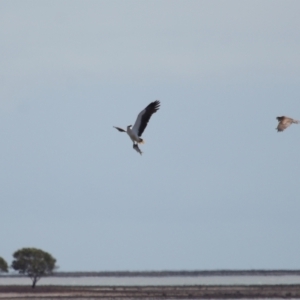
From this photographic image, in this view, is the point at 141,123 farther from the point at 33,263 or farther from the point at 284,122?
the point at 33,263

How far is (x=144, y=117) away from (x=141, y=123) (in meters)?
0.20

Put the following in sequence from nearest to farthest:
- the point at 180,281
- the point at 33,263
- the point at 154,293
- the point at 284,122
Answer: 1. the point at 284,122
2. the point at 154,293
3. the point at 33,263
4. the point at 180,281

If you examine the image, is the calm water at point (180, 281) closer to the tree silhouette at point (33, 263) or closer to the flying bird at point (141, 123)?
the tree silhouette at point (33, 263)

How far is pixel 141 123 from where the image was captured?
3291cm

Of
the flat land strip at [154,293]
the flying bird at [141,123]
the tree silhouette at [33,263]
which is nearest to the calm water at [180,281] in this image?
the tree silhouette at [33,263]

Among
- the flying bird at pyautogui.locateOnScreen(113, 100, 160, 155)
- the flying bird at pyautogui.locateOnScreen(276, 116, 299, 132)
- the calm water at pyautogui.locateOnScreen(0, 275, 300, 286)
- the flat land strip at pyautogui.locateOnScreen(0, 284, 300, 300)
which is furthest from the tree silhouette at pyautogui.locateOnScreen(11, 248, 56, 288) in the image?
the flying bird at pyautogui.locateOnScreen(276, 116, 299, 132)

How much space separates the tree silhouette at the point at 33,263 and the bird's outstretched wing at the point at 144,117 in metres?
48.1

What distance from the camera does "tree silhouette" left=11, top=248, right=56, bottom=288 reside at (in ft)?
262

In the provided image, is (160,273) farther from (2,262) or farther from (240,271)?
(2,262)

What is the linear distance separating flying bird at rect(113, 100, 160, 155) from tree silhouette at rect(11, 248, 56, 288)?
1891 inches

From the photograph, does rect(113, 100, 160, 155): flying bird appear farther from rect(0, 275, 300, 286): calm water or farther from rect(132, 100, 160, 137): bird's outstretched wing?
rect(0, 275, 300, 286): calm water

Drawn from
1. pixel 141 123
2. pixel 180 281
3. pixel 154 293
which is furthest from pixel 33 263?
pixel 141 123

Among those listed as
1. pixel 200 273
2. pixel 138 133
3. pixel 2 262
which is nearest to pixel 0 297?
pixel 2 262

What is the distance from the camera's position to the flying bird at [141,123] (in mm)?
32750
